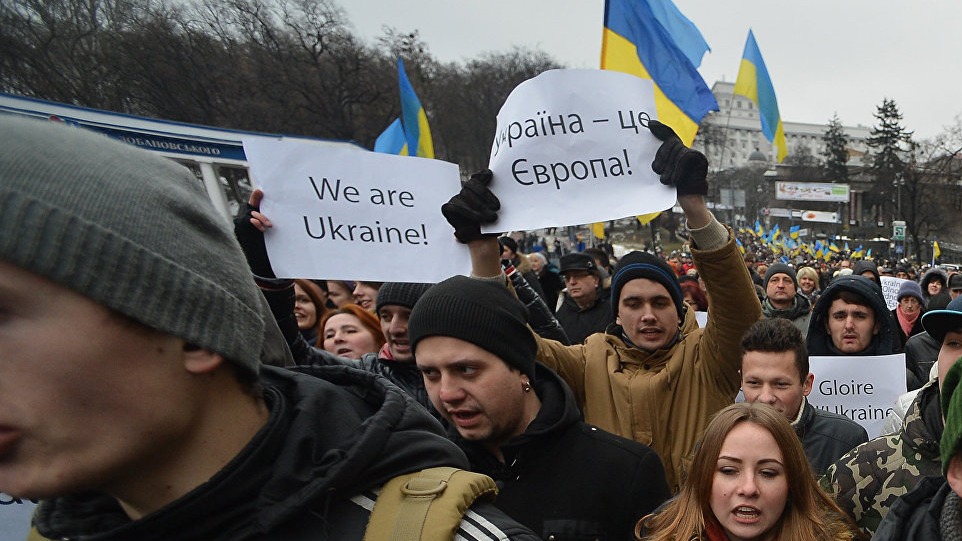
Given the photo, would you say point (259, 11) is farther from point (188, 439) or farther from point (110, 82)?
point (188, 439)

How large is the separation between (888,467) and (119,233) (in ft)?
7.49

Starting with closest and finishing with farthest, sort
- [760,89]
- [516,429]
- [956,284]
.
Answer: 1. [516,429]
2. [760,89]
3. [956,284]

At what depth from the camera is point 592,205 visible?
2.75 meters

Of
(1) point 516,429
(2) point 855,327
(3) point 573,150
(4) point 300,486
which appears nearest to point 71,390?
(4) point 300,486

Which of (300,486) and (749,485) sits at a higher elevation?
(300,486)

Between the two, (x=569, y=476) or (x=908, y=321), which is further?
(x=908, y=321)

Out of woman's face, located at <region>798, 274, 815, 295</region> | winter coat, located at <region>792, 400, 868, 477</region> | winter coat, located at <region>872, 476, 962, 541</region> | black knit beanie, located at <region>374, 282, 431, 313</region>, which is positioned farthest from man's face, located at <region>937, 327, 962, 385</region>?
woman's face, located at <region>798, 274, 815, 295</region>

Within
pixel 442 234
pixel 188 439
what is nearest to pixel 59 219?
pixel 188 439

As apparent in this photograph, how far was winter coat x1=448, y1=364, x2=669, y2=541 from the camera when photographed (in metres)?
2.04

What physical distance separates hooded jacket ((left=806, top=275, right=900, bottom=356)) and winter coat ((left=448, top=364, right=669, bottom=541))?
2336mm

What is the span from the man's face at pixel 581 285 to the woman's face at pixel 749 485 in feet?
13.5

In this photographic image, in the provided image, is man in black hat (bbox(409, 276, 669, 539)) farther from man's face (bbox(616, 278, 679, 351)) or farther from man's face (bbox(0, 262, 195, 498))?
man's face (bbox(0, 262, 195, 498))

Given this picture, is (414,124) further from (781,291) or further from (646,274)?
(646,274)

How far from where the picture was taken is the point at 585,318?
6242mm
